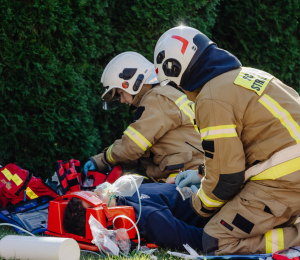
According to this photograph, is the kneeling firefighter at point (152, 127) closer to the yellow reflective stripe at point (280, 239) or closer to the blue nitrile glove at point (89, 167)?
the blue nitrile glove at point (89, 167)

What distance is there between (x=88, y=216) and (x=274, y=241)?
1.46 metres

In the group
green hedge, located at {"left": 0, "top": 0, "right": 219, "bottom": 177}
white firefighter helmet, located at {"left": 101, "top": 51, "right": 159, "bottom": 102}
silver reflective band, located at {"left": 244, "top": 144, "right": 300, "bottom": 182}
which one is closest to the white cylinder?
silver reflective band, located at {"left": 244, "top": 144, "right": 300, "bottom": 182}

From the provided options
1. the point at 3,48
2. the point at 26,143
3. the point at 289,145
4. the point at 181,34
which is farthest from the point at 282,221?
the point at 3,48

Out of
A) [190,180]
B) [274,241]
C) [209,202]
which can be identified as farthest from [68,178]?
[274,241]

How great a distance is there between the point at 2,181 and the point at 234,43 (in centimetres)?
478

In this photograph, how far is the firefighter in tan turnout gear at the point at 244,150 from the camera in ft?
8.50

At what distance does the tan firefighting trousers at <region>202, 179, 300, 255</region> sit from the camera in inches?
105

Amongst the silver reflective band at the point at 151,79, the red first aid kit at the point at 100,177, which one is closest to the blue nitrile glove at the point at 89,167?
the red first aid kit at the point at 100,177

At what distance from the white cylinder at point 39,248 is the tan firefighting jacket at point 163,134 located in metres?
1.89

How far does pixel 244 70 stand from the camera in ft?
9.06

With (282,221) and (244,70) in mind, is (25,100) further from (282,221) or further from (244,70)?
(282,221)

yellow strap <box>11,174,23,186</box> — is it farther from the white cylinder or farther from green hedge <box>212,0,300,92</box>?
green hedge <box>212,0,300,92</box>

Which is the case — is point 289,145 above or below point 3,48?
below

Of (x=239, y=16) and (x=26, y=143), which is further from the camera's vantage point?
(x=239, y=16)
